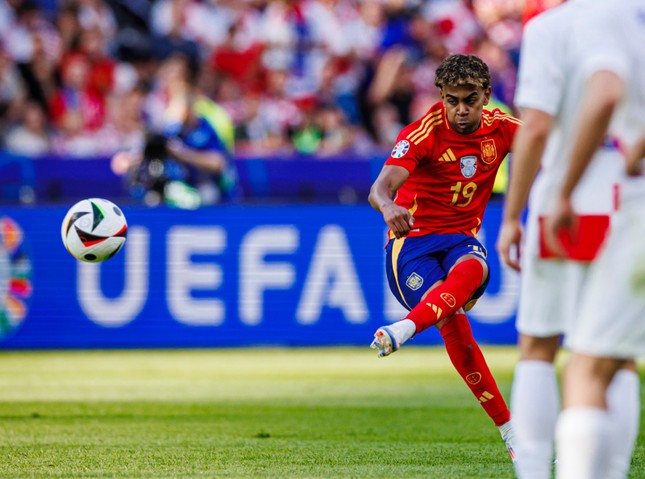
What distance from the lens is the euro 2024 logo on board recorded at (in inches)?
494

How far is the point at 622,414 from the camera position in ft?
13.8

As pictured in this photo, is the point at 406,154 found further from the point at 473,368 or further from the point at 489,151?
the point at 473,368

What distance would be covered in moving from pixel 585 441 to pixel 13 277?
9.73 m

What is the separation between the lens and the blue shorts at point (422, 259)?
22.1 ft

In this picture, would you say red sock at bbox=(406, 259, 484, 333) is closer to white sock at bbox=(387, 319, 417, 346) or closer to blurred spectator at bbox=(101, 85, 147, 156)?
white sock at bbox=(387, 319, 417, 346)

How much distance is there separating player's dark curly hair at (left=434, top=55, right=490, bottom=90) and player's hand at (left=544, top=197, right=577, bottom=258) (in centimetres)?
273

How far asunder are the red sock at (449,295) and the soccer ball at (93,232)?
2.67 meters

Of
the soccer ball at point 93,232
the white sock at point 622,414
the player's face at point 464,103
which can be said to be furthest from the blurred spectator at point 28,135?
the white sock at point 622,414

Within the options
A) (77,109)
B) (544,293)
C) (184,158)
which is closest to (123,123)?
(77,109)

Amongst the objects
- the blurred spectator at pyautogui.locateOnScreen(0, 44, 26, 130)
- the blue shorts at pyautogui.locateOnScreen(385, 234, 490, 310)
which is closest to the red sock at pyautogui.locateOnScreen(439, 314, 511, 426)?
the blue shorts at pyautogui.locateOnScreen(385, 234, 490, 310)

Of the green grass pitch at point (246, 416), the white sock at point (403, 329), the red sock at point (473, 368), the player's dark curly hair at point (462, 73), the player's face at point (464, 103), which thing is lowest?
the green grass pitch at point (246, 416)

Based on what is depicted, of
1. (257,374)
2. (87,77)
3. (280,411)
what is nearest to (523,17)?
(87,77)

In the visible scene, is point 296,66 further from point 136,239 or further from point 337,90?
point 136,239

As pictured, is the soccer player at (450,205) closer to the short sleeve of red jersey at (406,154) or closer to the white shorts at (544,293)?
the short sleeve of red jersey at (406,154)
